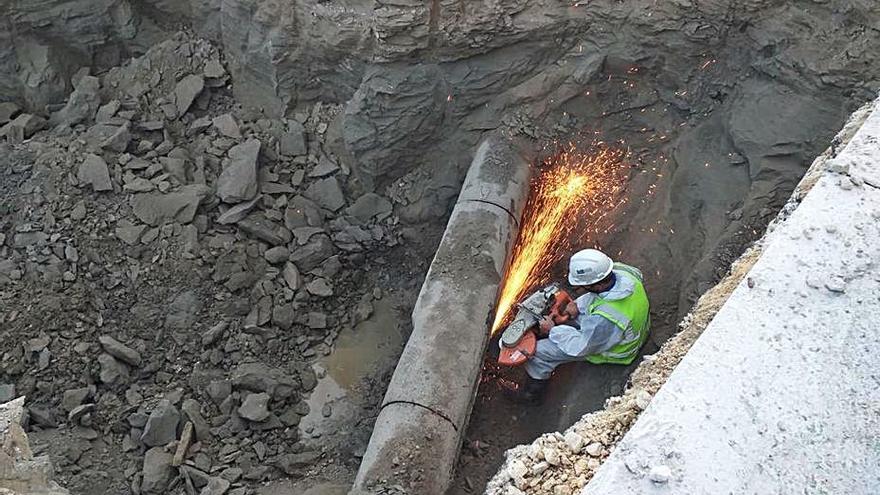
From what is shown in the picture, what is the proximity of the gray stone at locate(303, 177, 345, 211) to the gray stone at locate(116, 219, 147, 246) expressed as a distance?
4.41 ft

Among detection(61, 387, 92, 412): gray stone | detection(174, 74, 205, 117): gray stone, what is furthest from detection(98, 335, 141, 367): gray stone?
detection(174, 74, 205, 117): gray stone

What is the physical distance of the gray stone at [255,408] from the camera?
538 cm

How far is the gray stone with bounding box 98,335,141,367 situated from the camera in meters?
5.59

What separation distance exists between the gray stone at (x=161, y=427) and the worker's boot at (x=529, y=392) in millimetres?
2270

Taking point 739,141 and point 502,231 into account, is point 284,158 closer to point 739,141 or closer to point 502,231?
point 502,231

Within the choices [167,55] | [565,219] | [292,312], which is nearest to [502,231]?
[565,219]

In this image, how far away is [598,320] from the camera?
4.81m

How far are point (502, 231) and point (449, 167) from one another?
44.4 inches

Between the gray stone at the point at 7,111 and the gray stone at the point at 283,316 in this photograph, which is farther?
the gray stone at the point at 7,111

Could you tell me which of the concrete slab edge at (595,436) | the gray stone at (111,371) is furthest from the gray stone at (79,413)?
the concrete slab edge at (595,436)

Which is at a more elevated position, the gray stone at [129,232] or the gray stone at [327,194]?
the gray stone at [129,232]

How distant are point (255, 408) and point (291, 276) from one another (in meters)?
1.11

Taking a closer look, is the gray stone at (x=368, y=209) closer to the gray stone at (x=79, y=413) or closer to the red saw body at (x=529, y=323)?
the red saw body at (x=529, y=323)

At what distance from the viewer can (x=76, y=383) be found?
553 cm
